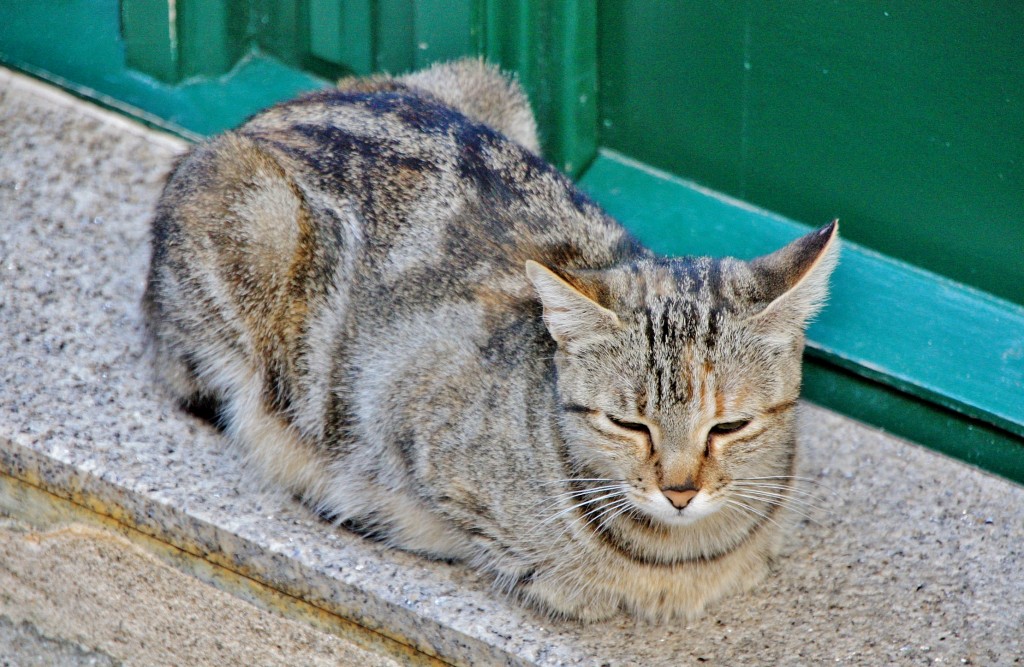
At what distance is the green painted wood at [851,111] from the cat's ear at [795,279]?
2.66ft

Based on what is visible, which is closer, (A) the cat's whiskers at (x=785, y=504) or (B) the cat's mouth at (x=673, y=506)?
(B) the cat's mouth at (x=673, y=506)

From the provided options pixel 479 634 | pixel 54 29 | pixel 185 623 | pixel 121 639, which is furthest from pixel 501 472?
pixel 54 29

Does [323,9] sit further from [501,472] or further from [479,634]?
[479,634]

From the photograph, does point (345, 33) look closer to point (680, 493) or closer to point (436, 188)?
point (436, 188)

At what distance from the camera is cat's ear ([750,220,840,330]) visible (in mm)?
2658

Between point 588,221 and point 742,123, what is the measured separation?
2.42 feet

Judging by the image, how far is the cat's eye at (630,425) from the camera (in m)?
2.70

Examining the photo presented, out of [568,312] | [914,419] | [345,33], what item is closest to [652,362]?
[568,312]

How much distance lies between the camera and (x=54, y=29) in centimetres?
449

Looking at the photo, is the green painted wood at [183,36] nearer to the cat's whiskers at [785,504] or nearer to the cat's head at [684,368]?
the cat's head at [684,368]

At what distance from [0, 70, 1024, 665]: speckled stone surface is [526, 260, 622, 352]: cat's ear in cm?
69

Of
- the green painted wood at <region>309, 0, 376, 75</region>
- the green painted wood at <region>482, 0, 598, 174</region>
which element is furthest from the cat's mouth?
the green painted wood at <region>309, 0, 376, 75</region>

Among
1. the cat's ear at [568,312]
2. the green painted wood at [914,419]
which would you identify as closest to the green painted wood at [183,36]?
the cat's ear at [568,312]

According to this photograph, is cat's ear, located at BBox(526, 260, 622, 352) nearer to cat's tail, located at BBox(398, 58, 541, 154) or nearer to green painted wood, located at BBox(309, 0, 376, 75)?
cat's tail, located at BBox(398, 58, 541, 154)
